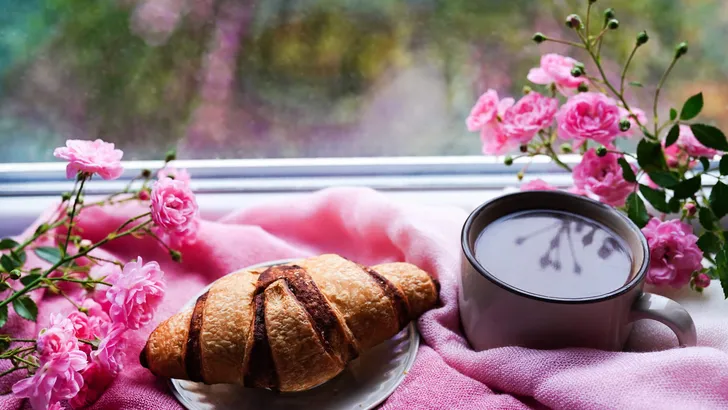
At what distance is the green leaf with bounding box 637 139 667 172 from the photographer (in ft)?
2.09

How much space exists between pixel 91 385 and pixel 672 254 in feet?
1.67

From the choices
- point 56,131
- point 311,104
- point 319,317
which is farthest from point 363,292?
point 56,131

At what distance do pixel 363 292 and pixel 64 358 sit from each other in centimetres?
23

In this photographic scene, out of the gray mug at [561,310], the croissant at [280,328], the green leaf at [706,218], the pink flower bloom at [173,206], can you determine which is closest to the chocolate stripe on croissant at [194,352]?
the croissant at [280,328]

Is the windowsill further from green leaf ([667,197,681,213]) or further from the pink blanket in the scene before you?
green leaf ([667,197,681,213])

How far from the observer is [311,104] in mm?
841

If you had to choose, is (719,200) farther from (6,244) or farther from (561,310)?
(6,244)

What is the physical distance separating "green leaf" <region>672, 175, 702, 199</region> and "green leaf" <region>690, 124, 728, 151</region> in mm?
30

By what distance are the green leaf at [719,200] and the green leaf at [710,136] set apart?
1.3 inches

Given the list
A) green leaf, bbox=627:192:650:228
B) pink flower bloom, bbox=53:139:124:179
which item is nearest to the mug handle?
green leaf, bbox=627:192:650:228

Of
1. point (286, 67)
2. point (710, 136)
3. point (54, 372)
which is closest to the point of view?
point (54, 372)

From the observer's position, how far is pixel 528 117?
2.25 ft

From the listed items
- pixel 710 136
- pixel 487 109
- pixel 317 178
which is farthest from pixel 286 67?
pixel 710 136

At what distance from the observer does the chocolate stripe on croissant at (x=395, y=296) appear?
0.58m
